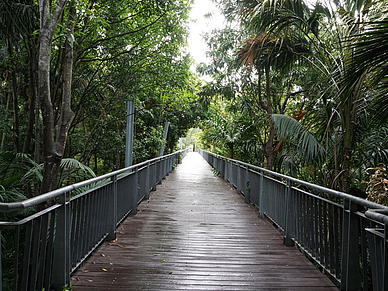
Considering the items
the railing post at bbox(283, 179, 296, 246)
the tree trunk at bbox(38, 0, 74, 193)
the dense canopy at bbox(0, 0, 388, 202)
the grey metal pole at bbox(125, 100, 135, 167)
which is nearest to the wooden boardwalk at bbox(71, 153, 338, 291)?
the railing post at bbox(283, 179, 296, 246)

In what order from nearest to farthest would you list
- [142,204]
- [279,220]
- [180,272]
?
[180,272], [279,220], [142,204]

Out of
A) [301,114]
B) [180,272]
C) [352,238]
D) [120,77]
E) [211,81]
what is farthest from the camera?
[211,81]

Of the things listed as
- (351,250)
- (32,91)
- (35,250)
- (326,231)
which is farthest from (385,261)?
(32,91)

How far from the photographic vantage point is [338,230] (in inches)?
133

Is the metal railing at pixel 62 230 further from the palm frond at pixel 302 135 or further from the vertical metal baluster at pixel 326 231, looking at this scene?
the palm frond at pixel 302 135

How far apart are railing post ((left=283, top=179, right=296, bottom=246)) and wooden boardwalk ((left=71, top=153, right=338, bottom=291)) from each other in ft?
0.46

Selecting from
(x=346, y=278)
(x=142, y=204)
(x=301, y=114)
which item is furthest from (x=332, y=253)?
(x=142, y=204)

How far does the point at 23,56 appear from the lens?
7031 millimetres

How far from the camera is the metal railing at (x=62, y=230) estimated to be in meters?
2.23

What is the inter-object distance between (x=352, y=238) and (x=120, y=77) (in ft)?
23.6

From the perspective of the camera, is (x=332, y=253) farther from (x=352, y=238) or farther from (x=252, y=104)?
(x=252, y=104)

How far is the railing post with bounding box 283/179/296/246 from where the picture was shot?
462 cm

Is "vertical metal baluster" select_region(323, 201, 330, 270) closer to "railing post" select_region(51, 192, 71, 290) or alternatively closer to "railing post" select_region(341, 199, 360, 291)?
"railing post" select_region(341, 199, 360, 291)

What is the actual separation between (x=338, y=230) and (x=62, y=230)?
9.47 ft
